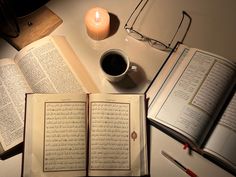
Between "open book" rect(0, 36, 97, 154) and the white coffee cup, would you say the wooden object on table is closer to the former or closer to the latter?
"open book" rect(0, 36, 97, 154)

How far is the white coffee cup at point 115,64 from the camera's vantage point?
816mm

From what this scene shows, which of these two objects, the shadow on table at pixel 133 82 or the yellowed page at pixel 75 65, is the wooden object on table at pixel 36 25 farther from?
the shadow on table at pixel 133 82

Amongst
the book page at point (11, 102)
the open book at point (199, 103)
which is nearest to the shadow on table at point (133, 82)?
the open book at point (199, 103)

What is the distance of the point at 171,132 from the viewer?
79 cm

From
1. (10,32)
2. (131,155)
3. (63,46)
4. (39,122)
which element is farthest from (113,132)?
(10,32)

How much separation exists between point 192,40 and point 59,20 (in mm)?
392

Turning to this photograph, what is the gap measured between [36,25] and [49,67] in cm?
15

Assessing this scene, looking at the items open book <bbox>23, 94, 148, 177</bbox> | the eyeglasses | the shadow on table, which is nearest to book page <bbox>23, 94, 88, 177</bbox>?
open book <bbox>23, 94, 148, 177</bbox>

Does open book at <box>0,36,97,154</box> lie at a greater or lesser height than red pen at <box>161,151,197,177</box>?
greater

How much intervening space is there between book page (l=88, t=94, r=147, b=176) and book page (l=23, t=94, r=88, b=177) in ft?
0.09

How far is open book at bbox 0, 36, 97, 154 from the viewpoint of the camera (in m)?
0.80

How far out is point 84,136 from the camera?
2.55ft

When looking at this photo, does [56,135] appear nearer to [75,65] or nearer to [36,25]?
[75,65]

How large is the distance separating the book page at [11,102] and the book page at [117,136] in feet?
0.59
